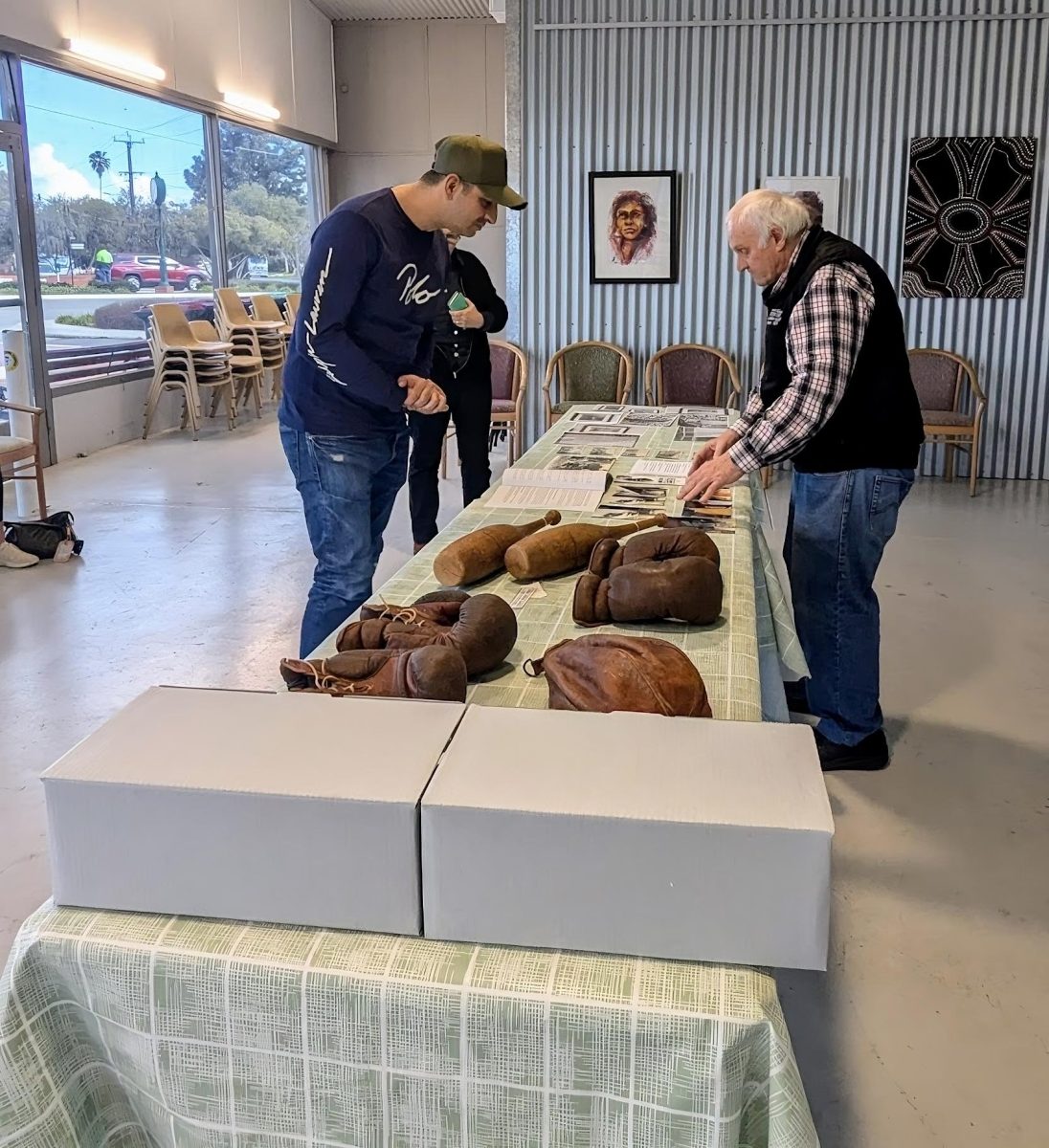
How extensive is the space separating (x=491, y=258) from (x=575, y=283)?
19.8ft

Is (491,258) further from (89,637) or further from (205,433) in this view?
(89,637)

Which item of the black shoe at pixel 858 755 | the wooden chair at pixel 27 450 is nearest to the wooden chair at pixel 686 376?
the wooden chair at pixel 27 450

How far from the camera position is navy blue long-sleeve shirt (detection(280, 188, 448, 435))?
8.70ft

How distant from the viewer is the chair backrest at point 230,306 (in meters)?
10.9

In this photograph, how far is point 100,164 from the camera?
9.34m

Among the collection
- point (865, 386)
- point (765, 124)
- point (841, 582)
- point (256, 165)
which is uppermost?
point (256, 165)

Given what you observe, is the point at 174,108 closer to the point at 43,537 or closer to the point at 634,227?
the point at 634,227

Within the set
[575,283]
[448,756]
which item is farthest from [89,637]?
[575,283]

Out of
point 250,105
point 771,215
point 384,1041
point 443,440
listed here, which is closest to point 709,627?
point 384,1041

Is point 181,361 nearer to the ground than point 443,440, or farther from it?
farther from it

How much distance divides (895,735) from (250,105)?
32.0 ft

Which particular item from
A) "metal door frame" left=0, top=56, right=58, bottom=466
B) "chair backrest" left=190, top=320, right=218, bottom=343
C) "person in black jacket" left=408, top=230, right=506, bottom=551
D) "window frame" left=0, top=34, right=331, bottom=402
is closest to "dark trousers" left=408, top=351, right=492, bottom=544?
"person in black jacket" left=408, top=230, right=506, bottom=551

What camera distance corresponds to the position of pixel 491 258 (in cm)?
1367

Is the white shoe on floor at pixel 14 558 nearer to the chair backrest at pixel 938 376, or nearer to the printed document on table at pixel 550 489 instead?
the printed document on table at pixel 550 489
